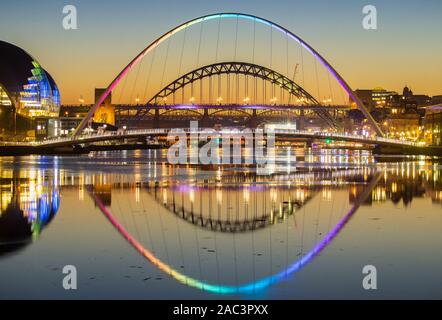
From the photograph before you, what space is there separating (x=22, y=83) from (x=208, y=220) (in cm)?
12365

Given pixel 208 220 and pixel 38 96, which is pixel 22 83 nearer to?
pixel 38 96

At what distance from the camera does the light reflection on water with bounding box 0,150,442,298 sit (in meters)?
16.1

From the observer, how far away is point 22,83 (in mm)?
142375

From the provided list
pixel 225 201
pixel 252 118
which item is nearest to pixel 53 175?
pixel 225 201

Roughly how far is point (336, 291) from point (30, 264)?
273 inches

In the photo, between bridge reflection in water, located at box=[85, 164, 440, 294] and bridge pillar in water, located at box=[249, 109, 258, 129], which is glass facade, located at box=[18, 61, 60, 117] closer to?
bridge pillar in water, located at box=[249, 109, 258, 129]

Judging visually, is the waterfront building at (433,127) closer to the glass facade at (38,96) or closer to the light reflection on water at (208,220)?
the glass facade at (38,96)

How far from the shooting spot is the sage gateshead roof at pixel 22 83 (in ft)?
457

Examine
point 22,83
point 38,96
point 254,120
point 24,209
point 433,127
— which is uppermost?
point 22,83

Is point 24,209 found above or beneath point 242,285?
above

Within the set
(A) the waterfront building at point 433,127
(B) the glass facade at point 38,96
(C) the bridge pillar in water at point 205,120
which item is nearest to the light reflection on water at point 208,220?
(A) the waterfront building at point 433,127

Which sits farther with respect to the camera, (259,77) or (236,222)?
(259,77)

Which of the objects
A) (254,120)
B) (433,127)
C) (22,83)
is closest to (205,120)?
(254,120)

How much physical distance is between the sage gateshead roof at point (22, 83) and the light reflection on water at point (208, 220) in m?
97.5
